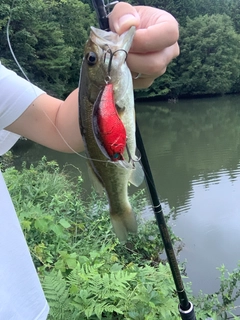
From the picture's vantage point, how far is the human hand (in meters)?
0.72

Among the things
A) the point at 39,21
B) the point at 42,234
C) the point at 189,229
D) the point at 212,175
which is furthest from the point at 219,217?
the point at 39,21

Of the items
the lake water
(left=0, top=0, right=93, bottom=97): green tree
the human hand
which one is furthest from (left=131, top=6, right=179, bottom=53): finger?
(left=0, top=0, right=93, bottom=97): green tree

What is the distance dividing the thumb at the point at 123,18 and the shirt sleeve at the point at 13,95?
0.83 ft

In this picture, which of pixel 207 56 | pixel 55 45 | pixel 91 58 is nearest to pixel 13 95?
pixel 91 58

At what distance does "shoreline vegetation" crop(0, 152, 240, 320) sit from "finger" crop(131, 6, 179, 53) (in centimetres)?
122

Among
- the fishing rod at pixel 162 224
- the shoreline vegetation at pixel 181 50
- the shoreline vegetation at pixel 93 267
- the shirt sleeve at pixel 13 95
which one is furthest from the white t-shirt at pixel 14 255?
the shoreline vegetation at pixel 181 50

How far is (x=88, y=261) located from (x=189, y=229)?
3528 millimetres

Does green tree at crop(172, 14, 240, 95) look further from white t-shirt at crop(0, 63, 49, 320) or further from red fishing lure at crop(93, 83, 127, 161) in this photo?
red fishing lure at crop(93, 83, 127, 161)

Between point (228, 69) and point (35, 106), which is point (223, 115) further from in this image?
point (35, 106)

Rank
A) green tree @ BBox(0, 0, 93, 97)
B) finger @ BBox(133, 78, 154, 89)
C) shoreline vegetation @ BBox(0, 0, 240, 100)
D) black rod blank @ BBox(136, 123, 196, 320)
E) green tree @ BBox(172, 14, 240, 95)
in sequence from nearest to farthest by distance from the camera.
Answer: finger @ BBox(133, 78, 154, 89), black rod blank @ BBox(136, 123, 196, 320), green tree @ BBox(0, 0, 93, 97), shoreline vegetation @ BBox(0, 0, 240, 100), green tree @ BBox(172, 14, 240, 95)

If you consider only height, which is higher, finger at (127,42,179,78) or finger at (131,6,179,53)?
finger at (131,6,179,53)

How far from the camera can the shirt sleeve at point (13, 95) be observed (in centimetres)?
87

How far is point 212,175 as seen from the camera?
28.9 feet

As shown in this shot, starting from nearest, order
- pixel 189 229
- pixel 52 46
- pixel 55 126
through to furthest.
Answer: pixel 55 126, pixel 189 229, pixel 52 46
